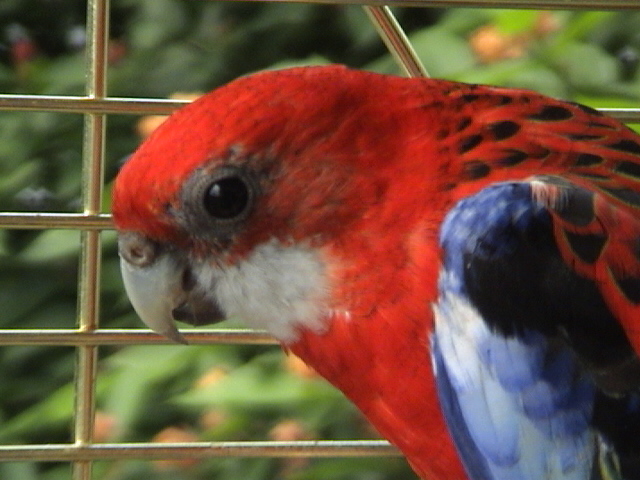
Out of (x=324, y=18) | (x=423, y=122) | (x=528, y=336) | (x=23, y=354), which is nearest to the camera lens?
(x=528, y=336)

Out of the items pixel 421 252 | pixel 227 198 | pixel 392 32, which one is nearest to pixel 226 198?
pixel 227 198

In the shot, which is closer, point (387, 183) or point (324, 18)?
point (387, 183)

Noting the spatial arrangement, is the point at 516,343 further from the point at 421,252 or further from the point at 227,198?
the point at 227,198

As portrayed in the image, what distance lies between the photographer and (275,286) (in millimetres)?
902

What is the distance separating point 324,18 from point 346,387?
1.09m

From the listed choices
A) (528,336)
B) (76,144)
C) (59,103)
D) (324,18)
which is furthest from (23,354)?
(528,336)

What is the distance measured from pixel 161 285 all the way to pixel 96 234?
17 centimetres

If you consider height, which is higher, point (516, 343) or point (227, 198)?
point (227, 198)

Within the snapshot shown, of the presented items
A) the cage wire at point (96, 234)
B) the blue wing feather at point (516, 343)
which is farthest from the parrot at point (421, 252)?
the cage wire at point (96, 234)

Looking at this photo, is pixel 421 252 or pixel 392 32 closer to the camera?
pixel 421 252

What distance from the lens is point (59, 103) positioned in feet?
3.27

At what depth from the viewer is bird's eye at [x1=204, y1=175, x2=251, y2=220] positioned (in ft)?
2.82

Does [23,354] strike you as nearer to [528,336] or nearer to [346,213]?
[346,213]

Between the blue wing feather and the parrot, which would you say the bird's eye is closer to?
the parrot
